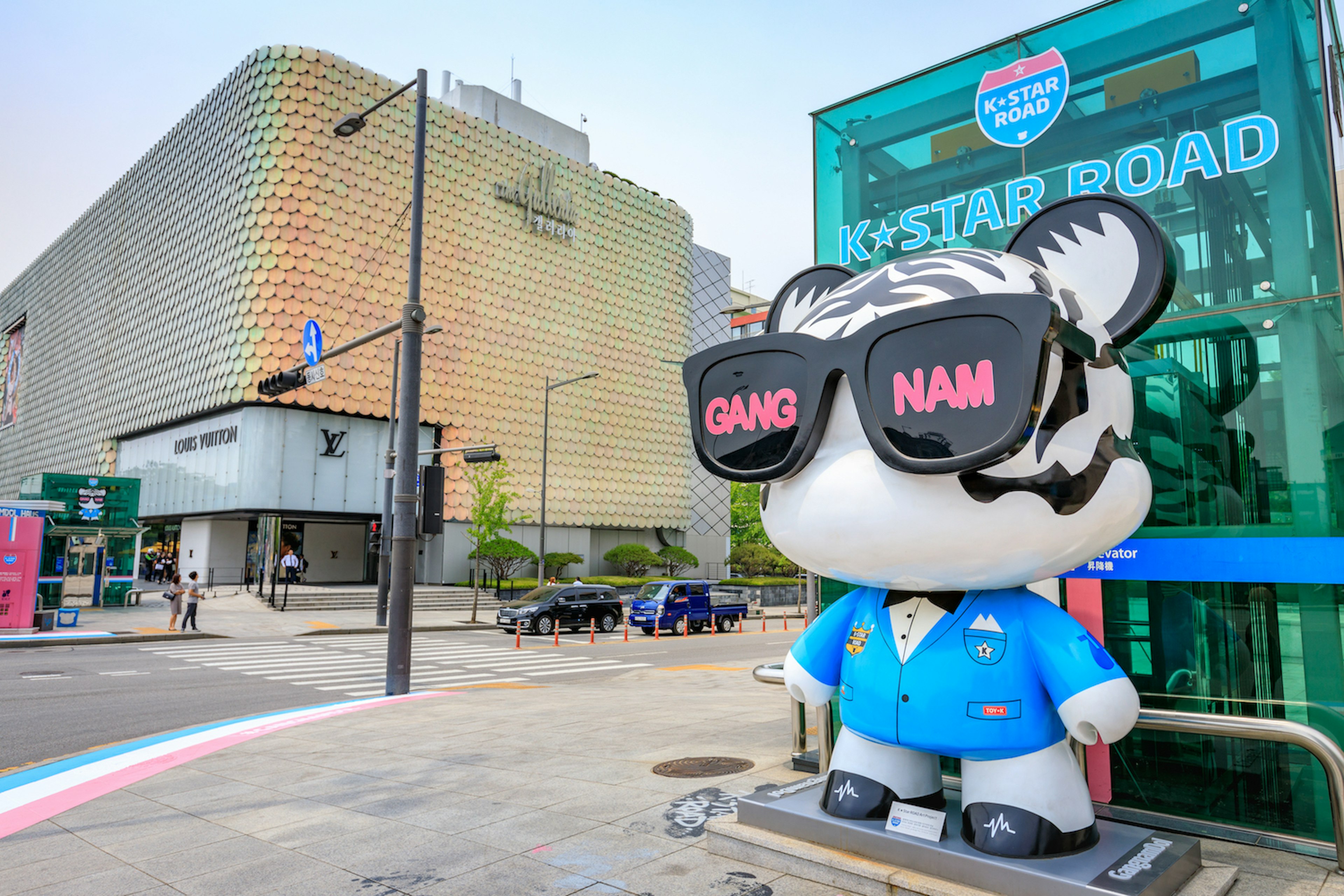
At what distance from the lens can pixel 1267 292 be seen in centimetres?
475

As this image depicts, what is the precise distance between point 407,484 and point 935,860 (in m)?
9.00

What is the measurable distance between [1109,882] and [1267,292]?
3.32 m

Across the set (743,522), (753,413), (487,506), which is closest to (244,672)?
(753,413)

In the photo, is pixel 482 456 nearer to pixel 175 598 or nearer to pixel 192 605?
pixel 192 605

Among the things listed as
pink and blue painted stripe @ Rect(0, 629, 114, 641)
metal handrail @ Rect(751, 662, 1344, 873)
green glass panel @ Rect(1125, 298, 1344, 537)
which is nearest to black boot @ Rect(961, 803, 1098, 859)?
metal handrail @ Rect(751, 662, 1344, 873)

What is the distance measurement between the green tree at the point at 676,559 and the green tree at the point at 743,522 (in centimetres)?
487

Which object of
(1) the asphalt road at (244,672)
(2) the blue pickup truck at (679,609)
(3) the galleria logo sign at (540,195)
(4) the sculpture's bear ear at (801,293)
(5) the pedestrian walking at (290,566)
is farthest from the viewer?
(3) the galleria logo sign at (540,195)

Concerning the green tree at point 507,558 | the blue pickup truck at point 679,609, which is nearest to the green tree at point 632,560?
the green tree at point 507,558

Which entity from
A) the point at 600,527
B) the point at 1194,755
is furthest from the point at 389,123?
the point at 1194,755

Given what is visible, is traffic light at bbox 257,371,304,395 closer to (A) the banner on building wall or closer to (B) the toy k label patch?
(B) the toy k label patch

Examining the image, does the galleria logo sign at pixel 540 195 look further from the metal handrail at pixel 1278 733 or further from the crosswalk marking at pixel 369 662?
the metal handrail at pixel 1278 733

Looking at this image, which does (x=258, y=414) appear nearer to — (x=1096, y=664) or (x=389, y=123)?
(x=389, y=123)

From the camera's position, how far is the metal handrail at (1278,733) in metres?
3.83

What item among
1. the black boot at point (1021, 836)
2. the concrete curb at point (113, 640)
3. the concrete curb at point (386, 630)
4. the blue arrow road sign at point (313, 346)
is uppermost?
the blue arrow road sign at point (313, 346)
